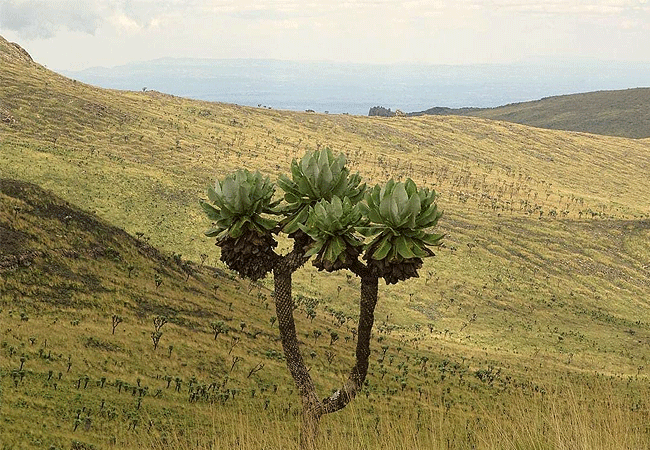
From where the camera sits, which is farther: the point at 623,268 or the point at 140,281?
the point at 623,268

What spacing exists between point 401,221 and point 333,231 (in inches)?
32.2

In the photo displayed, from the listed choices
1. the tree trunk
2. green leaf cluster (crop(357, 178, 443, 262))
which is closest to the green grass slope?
the tree trunk

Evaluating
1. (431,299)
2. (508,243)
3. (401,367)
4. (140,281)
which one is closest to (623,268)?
(508,243)

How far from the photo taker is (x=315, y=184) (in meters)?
7.30

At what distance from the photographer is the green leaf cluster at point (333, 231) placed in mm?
6523

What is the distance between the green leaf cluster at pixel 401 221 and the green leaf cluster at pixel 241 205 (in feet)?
4.40

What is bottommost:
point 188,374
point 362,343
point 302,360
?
point 188,374

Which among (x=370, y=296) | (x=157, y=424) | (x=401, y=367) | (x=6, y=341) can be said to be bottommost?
(x=401, y=367)

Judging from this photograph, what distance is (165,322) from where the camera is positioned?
86.0 feet

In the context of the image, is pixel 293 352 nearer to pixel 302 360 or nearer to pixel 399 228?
pixel 302 360

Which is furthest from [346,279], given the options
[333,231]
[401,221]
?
[401,221]

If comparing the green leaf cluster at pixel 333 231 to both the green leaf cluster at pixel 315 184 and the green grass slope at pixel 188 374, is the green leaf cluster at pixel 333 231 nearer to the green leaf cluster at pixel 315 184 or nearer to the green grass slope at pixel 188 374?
the green leaf cluster at pixel 315 184

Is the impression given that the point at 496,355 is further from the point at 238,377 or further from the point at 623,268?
the point at 623,268

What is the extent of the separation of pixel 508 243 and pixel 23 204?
68.7 metres
